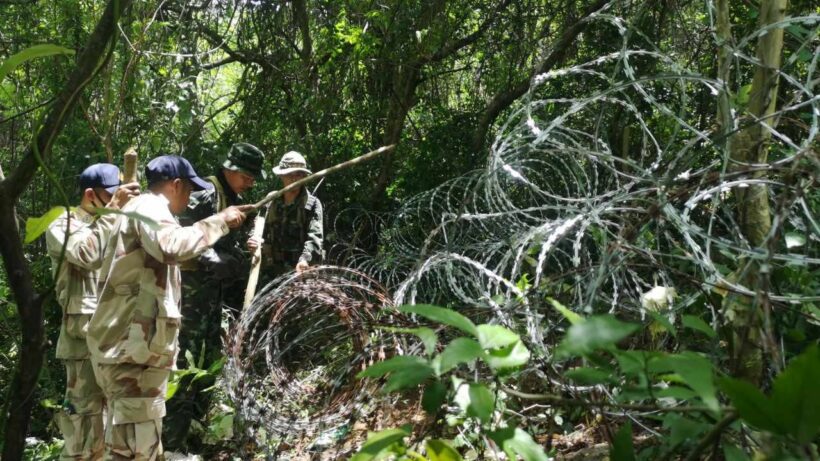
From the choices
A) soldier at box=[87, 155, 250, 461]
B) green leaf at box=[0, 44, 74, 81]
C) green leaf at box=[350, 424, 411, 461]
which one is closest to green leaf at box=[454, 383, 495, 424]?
green leaf at box=[350, 424, 411, 461]

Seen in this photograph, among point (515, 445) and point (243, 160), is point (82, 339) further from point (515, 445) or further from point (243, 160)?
point (515, 445)

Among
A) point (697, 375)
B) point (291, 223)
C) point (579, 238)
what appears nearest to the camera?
point (697, 375)

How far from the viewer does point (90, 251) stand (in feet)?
12.6

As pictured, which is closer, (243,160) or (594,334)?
(594,334)

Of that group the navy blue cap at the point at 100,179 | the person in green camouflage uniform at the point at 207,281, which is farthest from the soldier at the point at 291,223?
the navy blue cap at the point at 100,179

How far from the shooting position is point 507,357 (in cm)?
108

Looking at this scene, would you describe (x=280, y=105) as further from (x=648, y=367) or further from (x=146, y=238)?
(x=648, y=367)

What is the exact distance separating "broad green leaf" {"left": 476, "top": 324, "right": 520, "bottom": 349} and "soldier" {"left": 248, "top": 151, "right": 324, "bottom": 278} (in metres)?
5.00

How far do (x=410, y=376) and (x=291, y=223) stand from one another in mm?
5282

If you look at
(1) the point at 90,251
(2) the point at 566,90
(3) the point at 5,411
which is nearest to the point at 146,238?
(1) the point at 90,251

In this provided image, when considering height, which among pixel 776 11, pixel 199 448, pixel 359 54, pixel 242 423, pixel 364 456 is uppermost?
pixel 359 54

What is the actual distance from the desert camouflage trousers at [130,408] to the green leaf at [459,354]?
2849 millimetres

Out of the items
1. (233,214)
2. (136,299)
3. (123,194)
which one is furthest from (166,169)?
(136,299)

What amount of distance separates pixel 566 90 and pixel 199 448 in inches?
183
